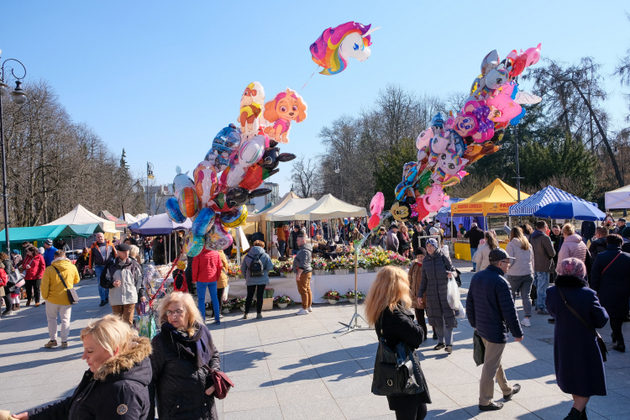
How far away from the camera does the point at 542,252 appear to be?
8391 millimetres

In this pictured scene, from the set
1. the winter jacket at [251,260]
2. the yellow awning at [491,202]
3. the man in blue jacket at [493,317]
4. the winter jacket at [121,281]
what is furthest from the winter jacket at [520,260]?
the yellow awning at [491,202]

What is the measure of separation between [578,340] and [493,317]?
2.41 ft

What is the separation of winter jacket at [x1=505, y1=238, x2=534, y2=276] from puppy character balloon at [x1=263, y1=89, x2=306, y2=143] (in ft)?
14.0

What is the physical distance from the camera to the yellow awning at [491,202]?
16422 mm

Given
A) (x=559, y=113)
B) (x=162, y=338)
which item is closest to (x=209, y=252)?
(x=162, y=338)

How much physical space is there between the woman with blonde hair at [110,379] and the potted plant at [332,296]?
303 inches

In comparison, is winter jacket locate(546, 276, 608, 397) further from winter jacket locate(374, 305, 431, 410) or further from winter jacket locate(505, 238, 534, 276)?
winter jacket locate(505, 238, 534, 276)

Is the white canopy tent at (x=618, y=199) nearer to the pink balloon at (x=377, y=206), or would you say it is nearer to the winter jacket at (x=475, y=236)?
the winter jacket at (x=475, y=236)

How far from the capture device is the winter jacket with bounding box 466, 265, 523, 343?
4.23 m

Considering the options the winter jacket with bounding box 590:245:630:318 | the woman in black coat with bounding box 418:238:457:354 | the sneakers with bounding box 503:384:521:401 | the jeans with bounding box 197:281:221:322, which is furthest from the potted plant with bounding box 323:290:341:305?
the sneakers with bounding box 503:384:521:401

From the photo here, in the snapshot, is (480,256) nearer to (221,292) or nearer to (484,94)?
(484,94)

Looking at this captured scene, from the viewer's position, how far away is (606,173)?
32.1m

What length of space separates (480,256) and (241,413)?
552cm

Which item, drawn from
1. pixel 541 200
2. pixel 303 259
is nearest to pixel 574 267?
pixel 303 259
